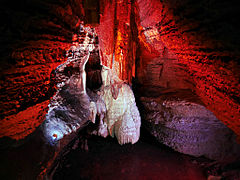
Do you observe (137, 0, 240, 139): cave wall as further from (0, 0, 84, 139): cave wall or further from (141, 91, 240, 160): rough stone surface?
(141, 91, 240, 160): rough stone surface

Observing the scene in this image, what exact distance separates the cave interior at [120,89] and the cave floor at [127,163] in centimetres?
3

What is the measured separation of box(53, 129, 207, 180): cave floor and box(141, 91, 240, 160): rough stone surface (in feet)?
1.39

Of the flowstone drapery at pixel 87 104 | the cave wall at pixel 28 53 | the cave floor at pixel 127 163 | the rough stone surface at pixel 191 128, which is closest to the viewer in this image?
the cave wall at pixel 28 53

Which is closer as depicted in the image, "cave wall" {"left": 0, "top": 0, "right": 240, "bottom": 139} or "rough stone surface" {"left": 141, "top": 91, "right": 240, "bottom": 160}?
"cave wall" {"left": 0, "top": 0, "right": 240, "bottom": 139}

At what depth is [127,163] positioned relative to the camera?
4492 millimetres

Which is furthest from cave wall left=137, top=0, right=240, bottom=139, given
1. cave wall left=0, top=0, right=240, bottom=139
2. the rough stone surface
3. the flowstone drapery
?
the rough stone surface

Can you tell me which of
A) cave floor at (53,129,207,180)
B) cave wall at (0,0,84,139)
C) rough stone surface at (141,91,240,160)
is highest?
cave wall at (0,0,84,139)

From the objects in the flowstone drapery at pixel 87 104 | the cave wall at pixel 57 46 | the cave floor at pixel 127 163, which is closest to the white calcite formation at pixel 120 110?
the flowstone drapery at pixel 87 104

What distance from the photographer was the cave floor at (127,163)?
4105mm

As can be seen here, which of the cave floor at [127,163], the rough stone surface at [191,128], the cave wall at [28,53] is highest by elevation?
the cave wall at [28,53]

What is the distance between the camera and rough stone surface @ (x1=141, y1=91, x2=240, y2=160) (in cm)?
439

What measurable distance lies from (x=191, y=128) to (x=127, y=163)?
2.42 meters

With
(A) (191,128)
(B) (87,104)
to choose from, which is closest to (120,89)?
(B) (87,104)

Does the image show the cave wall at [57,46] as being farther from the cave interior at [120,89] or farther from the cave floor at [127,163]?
the cave floor at [127,163]
